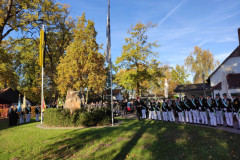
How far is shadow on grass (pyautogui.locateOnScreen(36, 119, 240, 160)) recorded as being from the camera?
6.76 m

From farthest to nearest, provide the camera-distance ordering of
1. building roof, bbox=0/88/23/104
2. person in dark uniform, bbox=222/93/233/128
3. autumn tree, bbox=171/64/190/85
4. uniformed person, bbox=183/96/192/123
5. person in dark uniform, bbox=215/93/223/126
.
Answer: autumn tree, bbox=171/64/190/85 < building roof, bbox=0/88/23/104 < uniformed person, bbox=183/96/192/123 < person in dark uniform, bbox=215/93/223/126 < person in dark uniform, bbox=222/93/233/128

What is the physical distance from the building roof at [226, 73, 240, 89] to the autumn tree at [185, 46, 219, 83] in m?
18.9

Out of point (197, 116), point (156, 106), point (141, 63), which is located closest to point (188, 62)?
point (141, 63)

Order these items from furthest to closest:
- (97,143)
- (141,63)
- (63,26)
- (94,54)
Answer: (63,26), (141,63), (94,54), (97,143)

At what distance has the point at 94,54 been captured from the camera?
19031 mm

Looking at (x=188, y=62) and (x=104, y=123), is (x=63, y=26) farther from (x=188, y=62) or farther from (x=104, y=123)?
(x=188, y=62)

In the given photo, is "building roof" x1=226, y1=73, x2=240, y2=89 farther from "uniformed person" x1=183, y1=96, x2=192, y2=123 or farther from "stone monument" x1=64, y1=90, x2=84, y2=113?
"stone monument" x1=64, y1=90, x2=84, y2=113

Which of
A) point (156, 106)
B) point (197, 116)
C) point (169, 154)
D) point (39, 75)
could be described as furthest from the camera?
point (39, 75)

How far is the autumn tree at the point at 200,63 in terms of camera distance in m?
40.3

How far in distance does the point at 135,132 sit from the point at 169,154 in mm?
3316

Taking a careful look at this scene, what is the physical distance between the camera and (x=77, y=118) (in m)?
13.1

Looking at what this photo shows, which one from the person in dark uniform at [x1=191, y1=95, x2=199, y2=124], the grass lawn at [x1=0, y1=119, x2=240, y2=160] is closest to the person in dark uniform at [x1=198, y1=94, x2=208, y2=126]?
the person in dark uniform at [x1=191, y1=95, x2=199, y2=124]

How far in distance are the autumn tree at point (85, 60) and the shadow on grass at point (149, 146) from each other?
1011 cm

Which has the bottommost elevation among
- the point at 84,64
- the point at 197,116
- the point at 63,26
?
the point at 197,116
